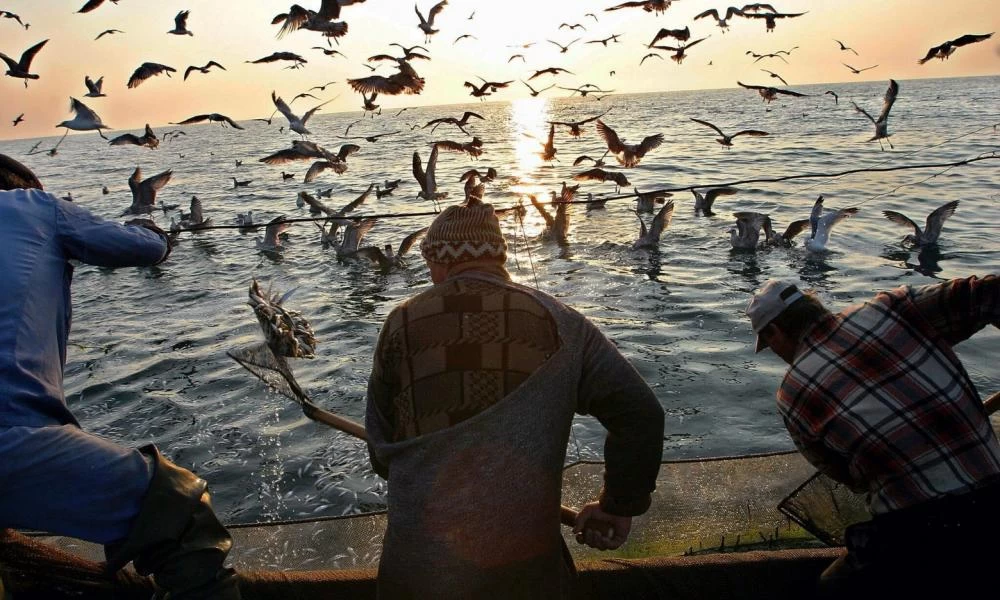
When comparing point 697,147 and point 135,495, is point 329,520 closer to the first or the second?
point 135,495

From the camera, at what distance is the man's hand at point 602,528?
8.96ft

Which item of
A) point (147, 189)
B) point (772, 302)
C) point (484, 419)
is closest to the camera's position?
point (484, 419)

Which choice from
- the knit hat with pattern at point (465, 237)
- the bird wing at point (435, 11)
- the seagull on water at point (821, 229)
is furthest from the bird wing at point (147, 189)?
the knit hat with pattern at point (465, 237)

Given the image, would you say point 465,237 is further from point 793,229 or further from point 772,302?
point 793,229

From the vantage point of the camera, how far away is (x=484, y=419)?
2.26 m

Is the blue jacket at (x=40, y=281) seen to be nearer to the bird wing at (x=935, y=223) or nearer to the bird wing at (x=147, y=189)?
the bird wing at (x=935, y=223)

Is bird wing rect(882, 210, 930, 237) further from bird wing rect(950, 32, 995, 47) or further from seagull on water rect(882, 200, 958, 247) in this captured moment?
bird wing rect(950, 32, 995, 47)

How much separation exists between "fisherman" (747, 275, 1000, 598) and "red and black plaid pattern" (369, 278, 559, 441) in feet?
3.92

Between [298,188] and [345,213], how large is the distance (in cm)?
1555

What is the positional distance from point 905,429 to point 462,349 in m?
1.68

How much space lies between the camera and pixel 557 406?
239cm

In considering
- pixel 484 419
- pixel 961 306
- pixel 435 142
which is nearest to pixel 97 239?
pixel 484 419

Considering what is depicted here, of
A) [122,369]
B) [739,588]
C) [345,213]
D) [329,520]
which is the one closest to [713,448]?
[739,588]

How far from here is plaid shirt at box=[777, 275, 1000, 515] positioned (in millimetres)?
2568
